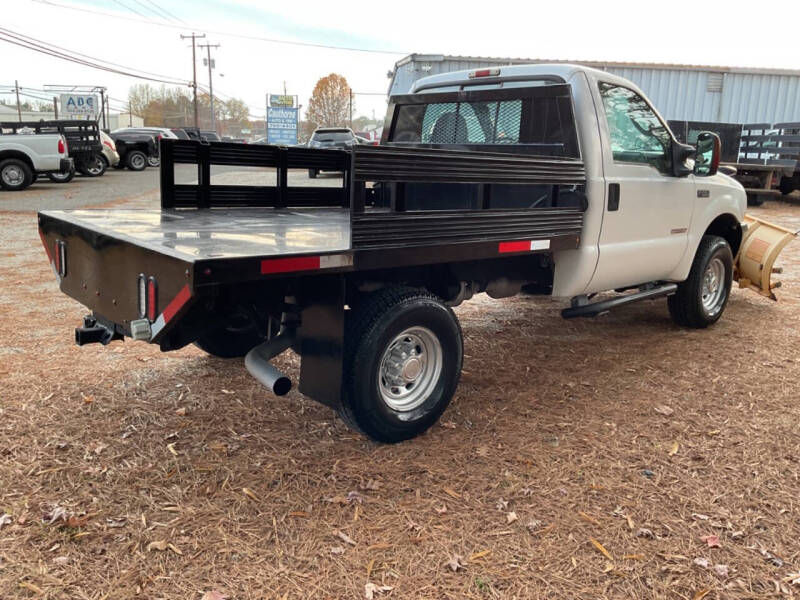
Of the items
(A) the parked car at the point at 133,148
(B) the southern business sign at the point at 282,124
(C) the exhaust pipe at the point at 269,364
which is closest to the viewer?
(C) the exhaust pipe at the point at 269,364

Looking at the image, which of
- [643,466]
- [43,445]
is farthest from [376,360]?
[43,445]

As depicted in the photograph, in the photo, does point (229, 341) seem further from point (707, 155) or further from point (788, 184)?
point (788, 184)

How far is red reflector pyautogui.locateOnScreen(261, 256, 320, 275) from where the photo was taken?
286 centimetres

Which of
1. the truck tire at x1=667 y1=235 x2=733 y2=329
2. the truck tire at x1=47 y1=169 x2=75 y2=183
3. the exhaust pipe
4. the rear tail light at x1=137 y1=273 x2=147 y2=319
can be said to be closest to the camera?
the rear tail light at x1=137 y1=273 x2=147 y2=319

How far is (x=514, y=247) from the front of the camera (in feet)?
13.2

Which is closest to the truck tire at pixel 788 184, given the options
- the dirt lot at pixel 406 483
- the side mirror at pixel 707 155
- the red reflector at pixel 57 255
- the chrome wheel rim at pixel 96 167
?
the side mirror at pixel 707 155

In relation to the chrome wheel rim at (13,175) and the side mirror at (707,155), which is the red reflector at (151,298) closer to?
the side mirror at (707,155)

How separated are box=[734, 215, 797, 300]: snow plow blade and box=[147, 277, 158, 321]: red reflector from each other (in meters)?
5.86

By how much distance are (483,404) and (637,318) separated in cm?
298

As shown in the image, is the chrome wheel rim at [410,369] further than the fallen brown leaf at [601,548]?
Yes

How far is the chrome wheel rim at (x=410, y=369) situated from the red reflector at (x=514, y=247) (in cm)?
65

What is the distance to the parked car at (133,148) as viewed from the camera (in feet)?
93.2

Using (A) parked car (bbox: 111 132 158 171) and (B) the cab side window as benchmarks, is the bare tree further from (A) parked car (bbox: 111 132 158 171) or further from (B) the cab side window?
(B) the cab side window

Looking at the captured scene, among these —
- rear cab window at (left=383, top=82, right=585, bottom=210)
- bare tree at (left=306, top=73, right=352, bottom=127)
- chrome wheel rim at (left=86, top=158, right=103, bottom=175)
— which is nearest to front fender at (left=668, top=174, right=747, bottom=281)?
rear cab window at (left=383, top=82, right=585, bottom=210)
